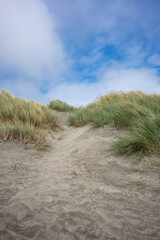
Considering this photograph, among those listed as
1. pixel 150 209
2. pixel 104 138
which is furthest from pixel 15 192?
pixel 104 138

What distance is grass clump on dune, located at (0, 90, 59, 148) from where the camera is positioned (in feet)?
12.3

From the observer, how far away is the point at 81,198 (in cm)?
166

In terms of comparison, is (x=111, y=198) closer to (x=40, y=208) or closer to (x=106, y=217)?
(x=106, y=217)

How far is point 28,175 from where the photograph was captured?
228cm

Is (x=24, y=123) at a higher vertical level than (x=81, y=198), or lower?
higher

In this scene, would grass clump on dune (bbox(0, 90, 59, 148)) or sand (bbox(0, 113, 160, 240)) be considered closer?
sand (bbox(0, 113, 160, 240))

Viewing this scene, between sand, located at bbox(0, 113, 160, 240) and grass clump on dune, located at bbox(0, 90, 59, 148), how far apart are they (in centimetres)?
79

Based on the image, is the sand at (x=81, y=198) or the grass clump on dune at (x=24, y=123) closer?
the sand at (x=81, y=198)

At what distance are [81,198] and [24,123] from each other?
3477 millimetres

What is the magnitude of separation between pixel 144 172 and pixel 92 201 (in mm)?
909

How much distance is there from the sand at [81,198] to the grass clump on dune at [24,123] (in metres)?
0.79

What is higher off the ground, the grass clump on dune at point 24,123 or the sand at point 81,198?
the grass clump on dune at point 24,123

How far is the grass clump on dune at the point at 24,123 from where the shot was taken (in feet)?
12.3

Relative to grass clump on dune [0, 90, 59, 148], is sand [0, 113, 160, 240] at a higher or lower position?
lower
